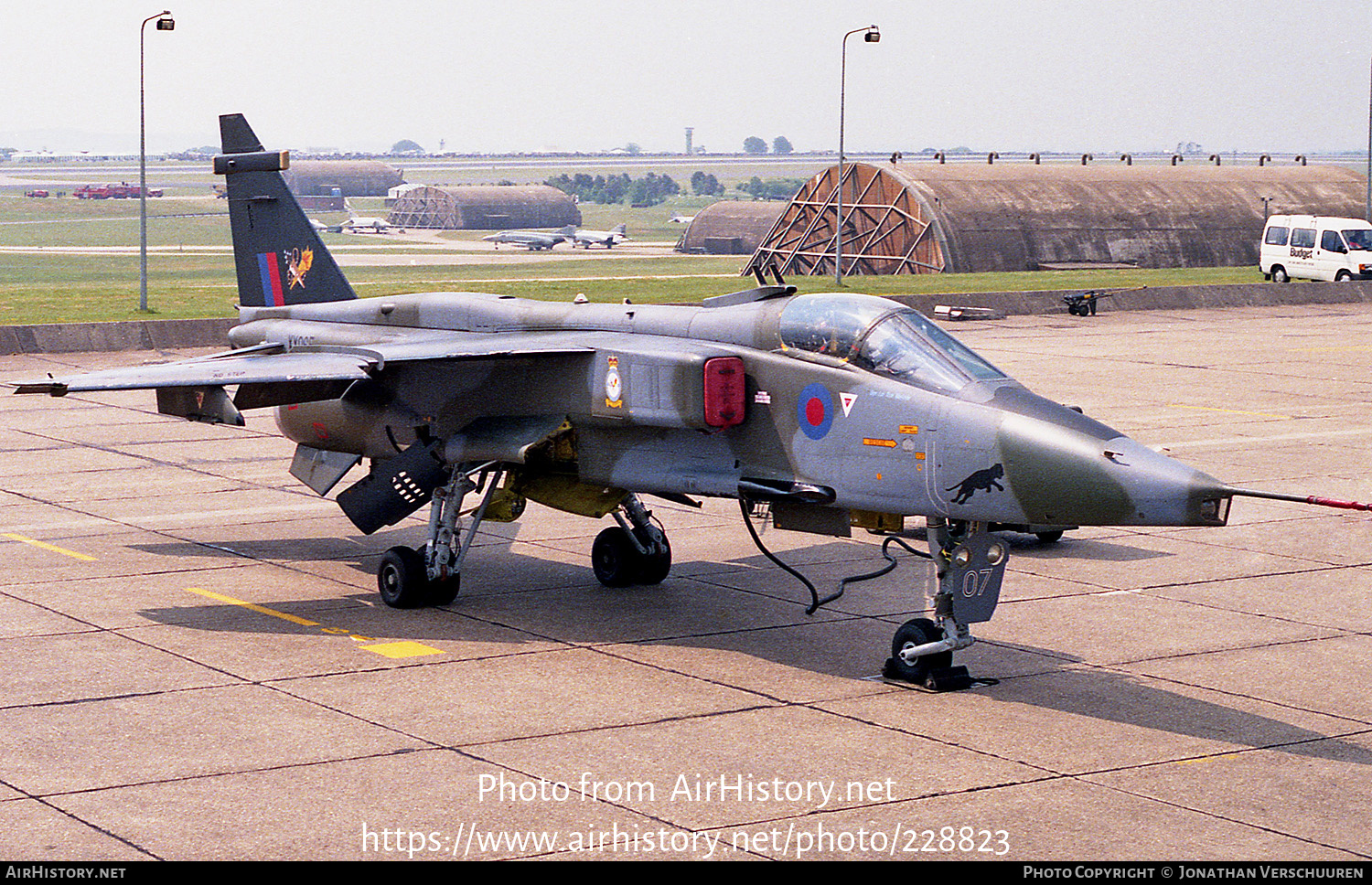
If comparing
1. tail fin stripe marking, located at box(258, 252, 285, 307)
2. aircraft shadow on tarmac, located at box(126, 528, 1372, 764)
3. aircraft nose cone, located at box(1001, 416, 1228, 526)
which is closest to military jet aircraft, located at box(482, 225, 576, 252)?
tail fin stripe marking, located at box(258, 252, 285, 307)

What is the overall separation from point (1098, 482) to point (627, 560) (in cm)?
624

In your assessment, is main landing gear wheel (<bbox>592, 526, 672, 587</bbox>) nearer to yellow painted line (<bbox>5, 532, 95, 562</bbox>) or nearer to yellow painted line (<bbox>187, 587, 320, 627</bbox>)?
yellow painted line (<bbox>187, 587, 320, 627</bbox>)

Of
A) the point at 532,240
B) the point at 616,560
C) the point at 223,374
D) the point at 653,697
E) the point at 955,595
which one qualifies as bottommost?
the point at 653,697

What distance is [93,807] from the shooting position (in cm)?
1000

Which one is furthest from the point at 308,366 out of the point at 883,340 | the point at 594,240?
the point at 594,240

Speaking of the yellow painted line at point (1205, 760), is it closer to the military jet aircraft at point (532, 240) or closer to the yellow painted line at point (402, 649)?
the yellow painted line at point (402, 649)

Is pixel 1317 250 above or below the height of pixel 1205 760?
above

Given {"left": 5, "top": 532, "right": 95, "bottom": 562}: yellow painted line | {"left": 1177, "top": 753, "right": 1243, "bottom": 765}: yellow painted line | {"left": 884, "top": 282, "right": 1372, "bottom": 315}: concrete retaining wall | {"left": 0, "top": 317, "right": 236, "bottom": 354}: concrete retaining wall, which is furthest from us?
{"left": 884, "top": 282, "right": 1372, "bottom": 315}: concrete retaining wall

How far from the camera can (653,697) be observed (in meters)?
12.7

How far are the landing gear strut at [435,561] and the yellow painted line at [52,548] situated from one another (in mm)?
4134

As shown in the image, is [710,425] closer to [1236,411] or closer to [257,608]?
[257,608]

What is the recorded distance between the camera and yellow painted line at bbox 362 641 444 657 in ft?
46.1

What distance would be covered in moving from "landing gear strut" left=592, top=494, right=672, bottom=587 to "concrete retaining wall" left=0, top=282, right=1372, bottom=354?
79.4ft

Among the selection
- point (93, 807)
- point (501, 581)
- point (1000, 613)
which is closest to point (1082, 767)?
point (1000, 613)
